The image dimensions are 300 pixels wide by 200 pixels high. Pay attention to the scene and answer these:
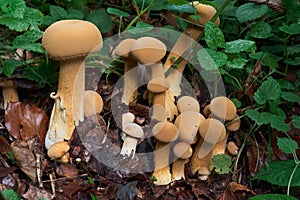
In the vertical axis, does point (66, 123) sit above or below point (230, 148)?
above

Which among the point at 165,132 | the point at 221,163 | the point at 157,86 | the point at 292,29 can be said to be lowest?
the point at 221,163

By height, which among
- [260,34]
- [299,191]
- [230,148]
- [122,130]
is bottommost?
[299,191]

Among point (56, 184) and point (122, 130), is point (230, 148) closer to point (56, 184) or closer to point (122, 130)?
point (122, 130)

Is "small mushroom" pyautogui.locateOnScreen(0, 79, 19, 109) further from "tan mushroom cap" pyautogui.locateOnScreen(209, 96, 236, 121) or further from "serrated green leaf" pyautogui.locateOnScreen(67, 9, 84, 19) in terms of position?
"tan mushroom cap" pyautogui.locateOnScreen(209, 96, 236, 121)

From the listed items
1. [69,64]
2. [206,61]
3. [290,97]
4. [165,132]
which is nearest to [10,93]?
[69,64]

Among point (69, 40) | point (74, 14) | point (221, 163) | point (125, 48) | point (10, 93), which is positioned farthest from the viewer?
point (74, 14)

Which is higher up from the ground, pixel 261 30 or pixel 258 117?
pixel 261 30

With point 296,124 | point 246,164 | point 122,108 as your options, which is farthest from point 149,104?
point 296,124

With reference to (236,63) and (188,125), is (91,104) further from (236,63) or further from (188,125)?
(236,63)
